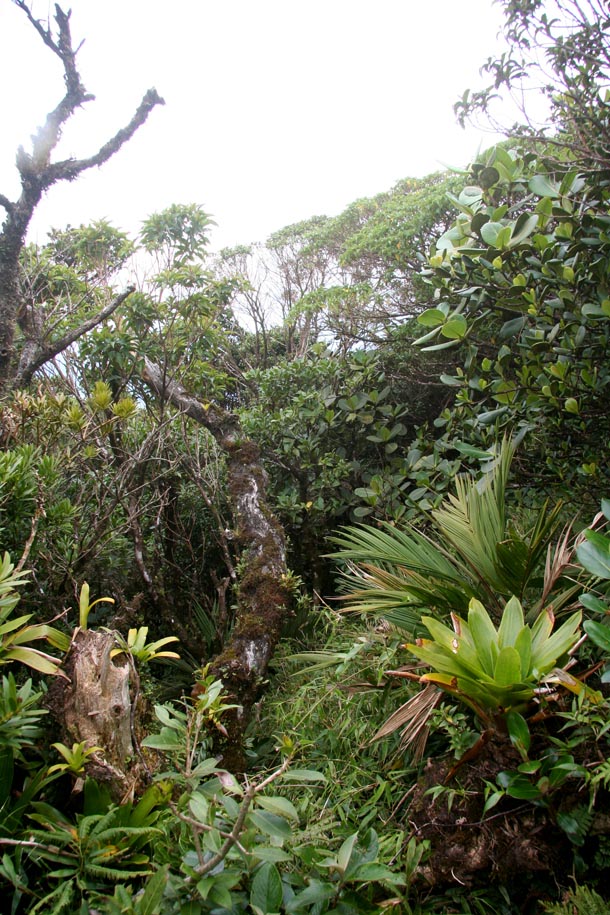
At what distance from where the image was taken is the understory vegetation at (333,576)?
4.83ft

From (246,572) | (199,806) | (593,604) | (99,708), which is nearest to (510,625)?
(593,604)

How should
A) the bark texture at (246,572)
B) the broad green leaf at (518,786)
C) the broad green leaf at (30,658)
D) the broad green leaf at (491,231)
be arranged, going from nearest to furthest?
the broad green leaf at (518,786) < the broad green leaf at (30,658) < the broad green leaf at (491,231) < the bark texture at (246,572)

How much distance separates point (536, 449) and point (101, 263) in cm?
399

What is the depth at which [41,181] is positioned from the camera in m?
3.29

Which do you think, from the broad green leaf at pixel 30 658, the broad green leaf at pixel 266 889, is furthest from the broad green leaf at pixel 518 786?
the broad green leaf at pixel 30 658

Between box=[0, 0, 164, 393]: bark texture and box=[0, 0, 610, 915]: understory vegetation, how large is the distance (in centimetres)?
2

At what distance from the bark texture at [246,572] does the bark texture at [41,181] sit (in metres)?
0.79

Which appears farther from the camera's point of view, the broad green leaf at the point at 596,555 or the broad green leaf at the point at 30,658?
the broad green leaf at the point at 30,658

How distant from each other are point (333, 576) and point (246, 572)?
3.86 feet

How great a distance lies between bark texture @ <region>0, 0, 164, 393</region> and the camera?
320 centimetres

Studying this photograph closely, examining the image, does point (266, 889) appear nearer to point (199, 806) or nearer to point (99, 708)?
point (199, 806)

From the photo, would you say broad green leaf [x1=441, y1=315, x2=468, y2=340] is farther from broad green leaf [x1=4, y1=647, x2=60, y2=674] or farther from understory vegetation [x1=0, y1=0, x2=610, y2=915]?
broad green leaf [x1=4, y1=647, x2=60, y2=674]

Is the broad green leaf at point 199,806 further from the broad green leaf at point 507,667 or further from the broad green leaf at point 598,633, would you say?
the broad green leaf at point 598,633

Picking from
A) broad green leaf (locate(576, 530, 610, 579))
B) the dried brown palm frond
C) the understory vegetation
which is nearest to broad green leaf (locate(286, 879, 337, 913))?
the understory vegetation
